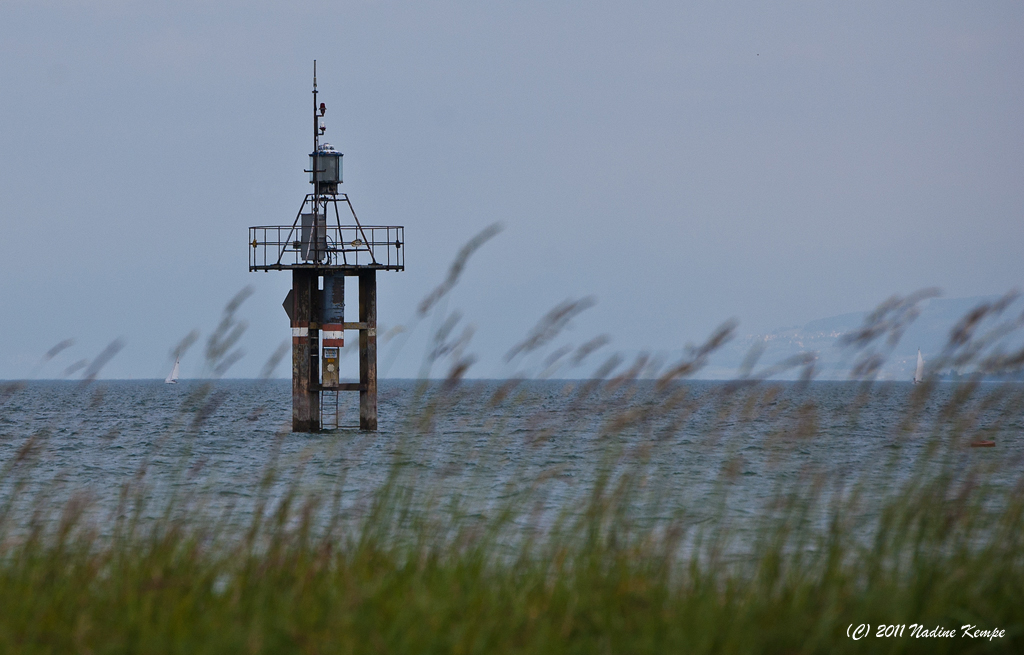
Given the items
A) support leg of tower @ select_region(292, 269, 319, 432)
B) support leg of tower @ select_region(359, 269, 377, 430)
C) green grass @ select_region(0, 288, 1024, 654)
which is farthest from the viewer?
support leg of tower @ select_region(359, 269, 377, 430)

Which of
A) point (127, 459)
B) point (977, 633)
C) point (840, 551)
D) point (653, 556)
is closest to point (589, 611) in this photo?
point (653, 556)

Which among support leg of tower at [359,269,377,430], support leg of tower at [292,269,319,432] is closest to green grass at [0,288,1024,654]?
support leg of tower at [292,269,319,432]

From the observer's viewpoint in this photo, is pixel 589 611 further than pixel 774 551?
No

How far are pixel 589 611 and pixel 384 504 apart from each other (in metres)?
1.29

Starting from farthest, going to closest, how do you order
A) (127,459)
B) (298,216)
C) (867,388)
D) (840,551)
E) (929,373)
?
(298,216)
(127,459)
(867,388)
(929,373)
(840,551)

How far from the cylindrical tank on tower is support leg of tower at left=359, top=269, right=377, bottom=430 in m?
2.83

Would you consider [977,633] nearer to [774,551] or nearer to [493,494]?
[774,551]

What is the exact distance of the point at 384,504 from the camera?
499 centimetres

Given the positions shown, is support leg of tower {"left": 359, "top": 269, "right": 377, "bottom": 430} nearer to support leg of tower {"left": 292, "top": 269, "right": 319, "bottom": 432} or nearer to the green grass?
support leg of tower {"left": 292, "top": 269, "right": 319, "bottom": 432}

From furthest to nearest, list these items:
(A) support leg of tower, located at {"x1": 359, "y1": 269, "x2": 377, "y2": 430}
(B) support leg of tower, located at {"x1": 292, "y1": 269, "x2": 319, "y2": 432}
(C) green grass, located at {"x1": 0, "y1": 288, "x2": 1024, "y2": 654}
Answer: (A) support leg of tower, located at {"x1": 359, "y1": 269, "x2": 377, "y2": 430} < (B) support leg of tower, located at {"x1": 292, "y1": 269, "x2": 319, "y2": 432} < (C) green grass, located at {"x1": 0, "y1": 288, "x2": 1024, "y2": 654}

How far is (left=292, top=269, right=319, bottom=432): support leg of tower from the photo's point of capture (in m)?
29.6

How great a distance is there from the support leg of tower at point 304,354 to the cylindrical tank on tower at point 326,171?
277cm

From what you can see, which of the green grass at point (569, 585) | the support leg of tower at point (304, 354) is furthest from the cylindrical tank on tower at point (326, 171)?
the green grass at point (569, 585)

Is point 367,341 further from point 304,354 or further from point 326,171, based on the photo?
point 326,171
